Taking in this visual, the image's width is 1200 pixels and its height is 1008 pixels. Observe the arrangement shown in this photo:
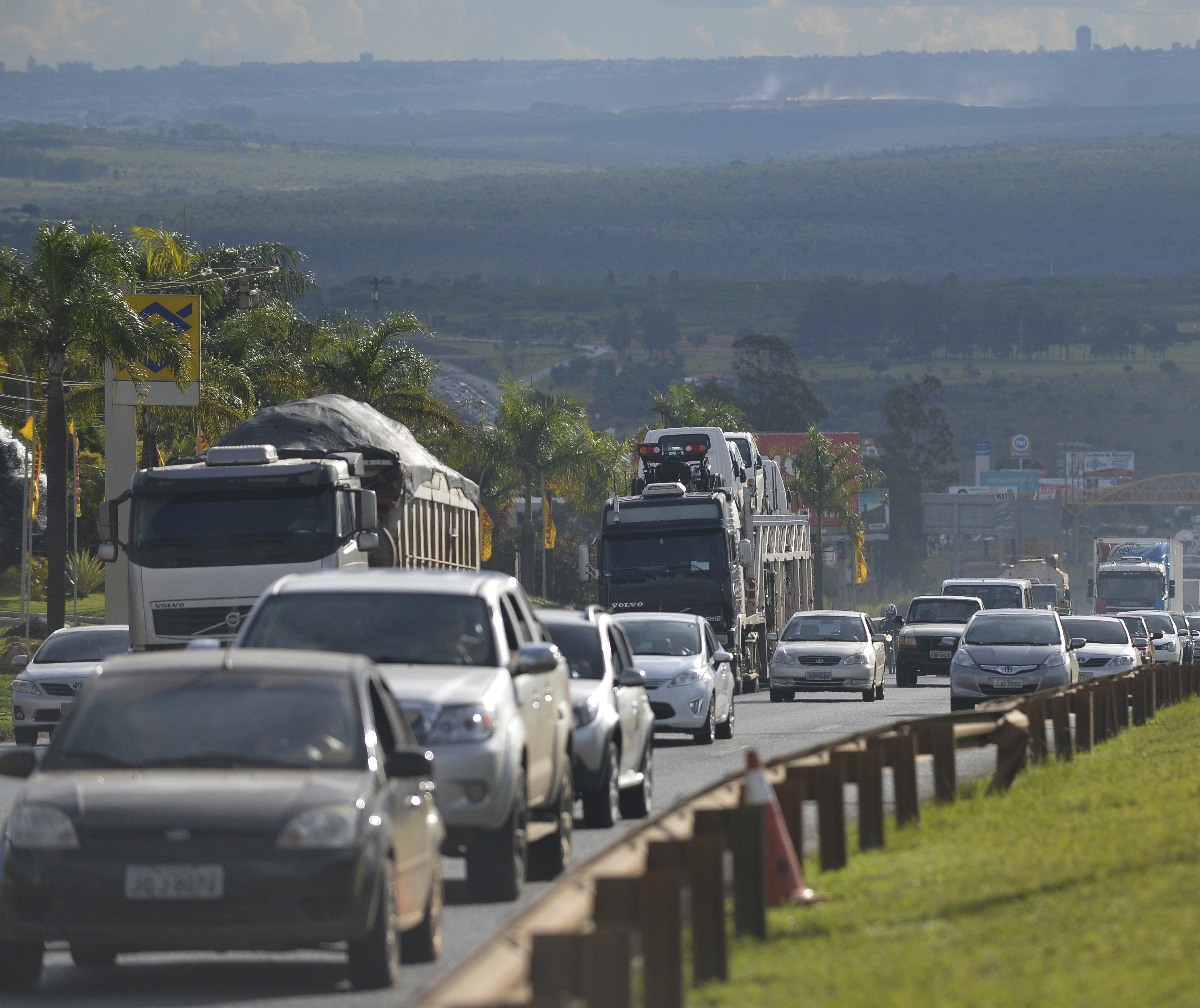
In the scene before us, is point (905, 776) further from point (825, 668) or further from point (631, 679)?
point (825, 668)

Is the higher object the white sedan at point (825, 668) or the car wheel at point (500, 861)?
the car wheel at point (500, 861)

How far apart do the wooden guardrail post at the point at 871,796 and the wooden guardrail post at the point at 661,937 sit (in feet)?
15.0

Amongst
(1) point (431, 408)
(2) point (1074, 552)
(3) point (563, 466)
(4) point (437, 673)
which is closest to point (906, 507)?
(2) point (1074, 552)

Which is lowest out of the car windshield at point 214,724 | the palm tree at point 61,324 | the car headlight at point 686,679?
the car headlight at point 686,679

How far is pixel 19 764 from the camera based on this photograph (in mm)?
9078

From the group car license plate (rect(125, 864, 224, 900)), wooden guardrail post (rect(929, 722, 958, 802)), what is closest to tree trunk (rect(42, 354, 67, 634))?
wooden guardrail post (rect(929, 722, 958, 802))

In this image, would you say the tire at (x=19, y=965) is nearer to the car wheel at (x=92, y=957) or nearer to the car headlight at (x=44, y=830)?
the car wheel at (x=92, y=957)

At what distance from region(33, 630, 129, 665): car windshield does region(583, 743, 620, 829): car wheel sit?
544 inches

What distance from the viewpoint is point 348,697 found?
29.3 ft

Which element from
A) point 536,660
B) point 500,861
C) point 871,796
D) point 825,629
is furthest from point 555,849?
point 825,629

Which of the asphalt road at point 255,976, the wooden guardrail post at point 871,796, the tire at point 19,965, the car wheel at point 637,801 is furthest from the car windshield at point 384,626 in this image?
the car wheel at point 637,801

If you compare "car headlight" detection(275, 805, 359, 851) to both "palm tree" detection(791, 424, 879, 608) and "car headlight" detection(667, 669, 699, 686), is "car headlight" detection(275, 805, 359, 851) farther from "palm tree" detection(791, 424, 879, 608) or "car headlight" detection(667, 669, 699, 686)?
"palm tree" detection(791, 424, 879, 608)

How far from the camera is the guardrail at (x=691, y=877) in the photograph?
5723 millimetres

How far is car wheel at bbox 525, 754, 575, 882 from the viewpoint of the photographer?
1173 centimetres
